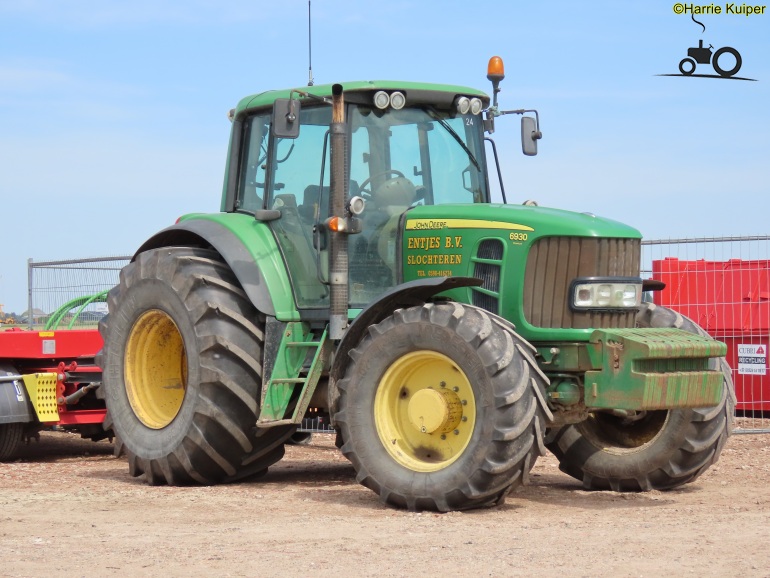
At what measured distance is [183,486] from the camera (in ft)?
31.9

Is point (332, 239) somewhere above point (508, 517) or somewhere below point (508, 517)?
above

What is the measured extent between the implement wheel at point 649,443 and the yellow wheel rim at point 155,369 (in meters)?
2.98

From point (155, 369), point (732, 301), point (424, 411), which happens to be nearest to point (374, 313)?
point (424, 411)

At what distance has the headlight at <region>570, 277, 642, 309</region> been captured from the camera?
8609mm

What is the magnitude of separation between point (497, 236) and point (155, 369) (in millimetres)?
3226

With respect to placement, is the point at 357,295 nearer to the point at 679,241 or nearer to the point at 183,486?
the point at 183,486

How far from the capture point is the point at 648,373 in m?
8.10

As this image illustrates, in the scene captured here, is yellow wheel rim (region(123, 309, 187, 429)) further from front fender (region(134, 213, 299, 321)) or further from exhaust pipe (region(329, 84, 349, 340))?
exhaust pipe (region(329, 84, 349, 340))

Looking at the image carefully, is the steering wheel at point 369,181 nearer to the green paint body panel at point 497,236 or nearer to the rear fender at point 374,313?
the green paint body panel at point 497,236

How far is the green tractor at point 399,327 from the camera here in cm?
814

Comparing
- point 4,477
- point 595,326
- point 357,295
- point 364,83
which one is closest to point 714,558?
point 595,326

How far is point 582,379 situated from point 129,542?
124 inches

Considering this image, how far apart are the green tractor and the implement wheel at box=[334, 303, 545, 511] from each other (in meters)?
0.01

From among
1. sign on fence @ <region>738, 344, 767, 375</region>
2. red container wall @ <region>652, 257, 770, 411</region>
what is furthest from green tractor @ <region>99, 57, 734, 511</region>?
red container wall @ <region>652, 257, 770, 411</region>
